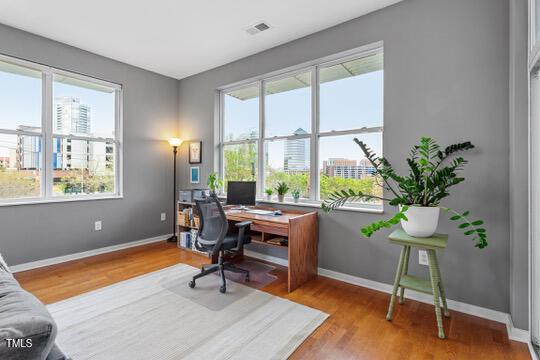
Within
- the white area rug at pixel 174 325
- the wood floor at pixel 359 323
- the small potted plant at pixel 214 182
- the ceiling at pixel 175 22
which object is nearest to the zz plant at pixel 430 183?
the wood floor at pixel 359 323

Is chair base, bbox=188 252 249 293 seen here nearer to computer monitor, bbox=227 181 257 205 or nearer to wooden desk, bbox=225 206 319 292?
wooden desk, bbox=225 206 319 292

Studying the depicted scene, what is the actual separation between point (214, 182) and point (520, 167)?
11.0 feet

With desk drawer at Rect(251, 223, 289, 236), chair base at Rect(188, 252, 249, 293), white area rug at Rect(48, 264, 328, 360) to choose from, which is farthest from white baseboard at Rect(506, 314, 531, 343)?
chair base at Rect(188, 252, 249, 293)

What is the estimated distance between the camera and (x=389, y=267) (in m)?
2.62

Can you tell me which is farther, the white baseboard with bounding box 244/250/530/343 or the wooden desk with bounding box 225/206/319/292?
the wooden desk with bounding box 225/206/319/292

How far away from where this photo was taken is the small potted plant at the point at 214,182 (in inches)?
157

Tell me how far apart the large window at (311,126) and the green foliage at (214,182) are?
0.20 m

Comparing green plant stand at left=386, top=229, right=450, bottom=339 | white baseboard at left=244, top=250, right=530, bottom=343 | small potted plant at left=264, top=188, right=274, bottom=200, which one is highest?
small potted plant at left=264, top=188, right=274, bottom=200

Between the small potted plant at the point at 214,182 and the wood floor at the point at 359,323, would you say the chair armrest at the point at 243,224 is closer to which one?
the wood floor at the point at 359,323

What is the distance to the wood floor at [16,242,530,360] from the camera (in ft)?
5.85

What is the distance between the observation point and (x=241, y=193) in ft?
11.8

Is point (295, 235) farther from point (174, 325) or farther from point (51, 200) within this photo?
point (51, 200)

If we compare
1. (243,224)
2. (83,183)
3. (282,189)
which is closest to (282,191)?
(282,189)

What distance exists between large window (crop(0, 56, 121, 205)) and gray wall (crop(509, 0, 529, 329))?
182 inches
